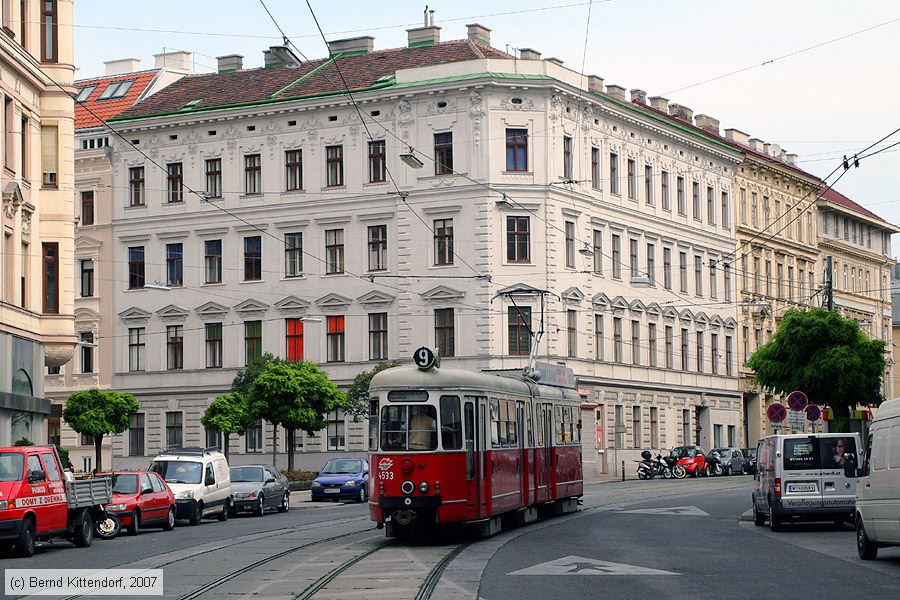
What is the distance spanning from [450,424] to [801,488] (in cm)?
685

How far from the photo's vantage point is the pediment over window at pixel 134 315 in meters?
71.3

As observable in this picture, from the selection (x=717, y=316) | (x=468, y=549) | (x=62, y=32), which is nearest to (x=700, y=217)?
(x=717, y=316)

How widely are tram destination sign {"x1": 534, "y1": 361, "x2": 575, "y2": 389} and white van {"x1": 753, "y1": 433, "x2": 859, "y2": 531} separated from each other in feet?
19.8

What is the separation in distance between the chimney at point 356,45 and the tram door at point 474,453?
152ft

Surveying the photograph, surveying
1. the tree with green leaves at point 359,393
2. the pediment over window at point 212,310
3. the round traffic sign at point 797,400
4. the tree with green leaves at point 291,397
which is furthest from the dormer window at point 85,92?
the round traffic sign at point 797,400

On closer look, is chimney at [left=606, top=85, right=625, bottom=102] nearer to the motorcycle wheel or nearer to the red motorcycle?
the red motorcycle

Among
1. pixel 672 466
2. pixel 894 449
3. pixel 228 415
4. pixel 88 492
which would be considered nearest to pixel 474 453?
pixel 88 492

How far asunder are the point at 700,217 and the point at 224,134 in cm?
2364

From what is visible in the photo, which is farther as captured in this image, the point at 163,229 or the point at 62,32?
the point at 163,229

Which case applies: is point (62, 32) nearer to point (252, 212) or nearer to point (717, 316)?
point (252, 212)

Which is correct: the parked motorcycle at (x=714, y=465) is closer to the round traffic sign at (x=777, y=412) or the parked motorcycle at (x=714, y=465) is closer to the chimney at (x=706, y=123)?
the chimney at (x=706, y=123)

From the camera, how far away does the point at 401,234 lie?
65.2m

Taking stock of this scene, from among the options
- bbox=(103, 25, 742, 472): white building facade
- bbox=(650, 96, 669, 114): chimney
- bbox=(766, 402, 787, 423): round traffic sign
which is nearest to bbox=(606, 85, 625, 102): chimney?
bbox=(103, 25, 742, 472): white building facade

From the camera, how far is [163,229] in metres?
70.7
